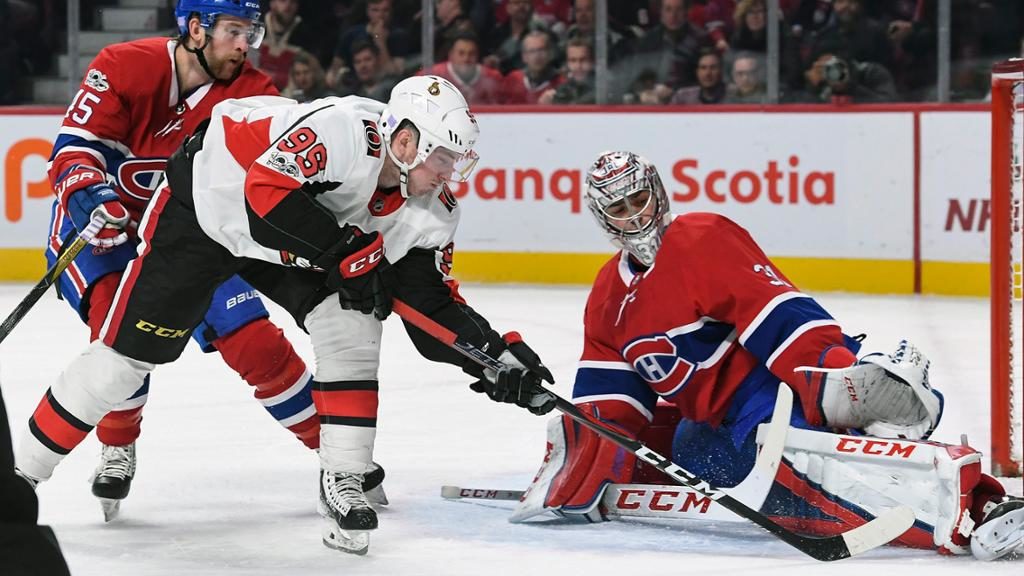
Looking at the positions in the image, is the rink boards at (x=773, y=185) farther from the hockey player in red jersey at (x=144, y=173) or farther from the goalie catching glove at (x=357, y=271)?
the goalie catching glove at (x=357, y=271)

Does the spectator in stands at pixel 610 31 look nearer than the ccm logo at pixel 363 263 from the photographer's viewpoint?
No

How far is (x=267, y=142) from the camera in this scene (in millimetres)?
3039

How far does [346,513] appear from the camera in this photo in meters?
3.01

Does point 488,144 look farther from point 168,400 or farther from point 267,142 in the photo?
point 267,142

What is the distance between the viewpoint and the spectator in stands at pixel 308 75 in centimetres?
764

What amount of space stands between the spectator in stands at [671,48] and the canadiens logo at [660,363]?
4.11m

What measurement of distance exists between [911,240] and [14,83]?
4195 mm

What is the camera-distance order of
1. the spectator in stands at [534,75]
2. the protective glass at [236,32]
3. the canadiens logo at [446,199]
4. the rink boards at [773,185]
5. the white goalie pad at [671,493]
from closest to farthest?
the white goalie pad at [671,493], the canadiens logo at [446,199], the protective glass at [236,32], the rink boards at [773,185], the spectator in stands at [534,75]

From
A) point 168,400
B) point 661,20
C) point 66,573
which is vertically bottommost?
point 168,400

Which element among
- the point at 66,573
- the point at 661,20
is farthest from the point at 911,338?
the point at 66,573

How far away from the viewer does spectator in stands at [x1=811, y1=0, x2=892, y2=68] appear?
23.0 ft

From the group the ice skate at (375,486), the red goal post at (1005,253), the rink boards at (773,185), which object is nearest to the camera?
the ice skate at (375,486)

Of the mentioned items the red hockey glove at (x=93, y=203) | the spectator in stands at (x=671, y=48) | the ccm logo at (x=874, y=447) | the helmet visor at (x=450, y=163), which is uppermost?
the spectator in stands at (x=671, y=48)

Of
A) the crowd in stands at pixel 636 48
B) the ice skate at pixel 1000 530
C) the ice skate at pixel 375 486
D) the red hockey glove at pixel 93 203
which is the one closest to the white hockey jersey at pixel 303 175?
the red hockey glove at pixel 93 203
